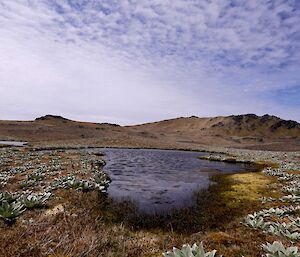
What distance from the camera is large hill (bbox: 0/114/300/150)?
8733 centimetres

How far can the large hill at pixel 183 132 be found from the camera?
87.3 meters

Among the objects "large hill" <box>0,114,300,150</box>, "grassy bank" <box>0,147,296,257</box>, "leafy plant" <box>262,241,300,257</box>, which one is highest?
"large hill" <box>0,114,300,150</box>

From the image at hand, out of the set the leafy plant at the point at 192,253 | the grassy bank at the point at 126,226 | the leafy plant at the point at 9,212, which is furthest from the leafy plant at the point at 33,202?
the leafy plant at the point at 192,253

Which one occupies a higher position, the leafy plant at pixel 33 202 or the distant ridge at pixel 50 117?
the distant ridge at pixel 50 117

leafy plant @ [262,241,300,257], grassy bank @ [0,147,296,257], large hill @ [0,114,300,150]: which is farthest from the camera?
large hill @ [0,114,300,150]

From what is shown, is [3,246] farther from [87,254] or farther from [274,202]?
[274,202]

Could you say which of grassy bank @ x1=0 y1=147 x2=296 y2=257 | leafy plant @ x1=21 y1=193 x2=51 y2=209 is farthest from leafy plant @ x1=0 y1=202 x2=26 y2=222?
leafy plant @ x1=21 y1=193 x2=51 y2=209

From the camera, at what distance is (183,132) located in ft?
457

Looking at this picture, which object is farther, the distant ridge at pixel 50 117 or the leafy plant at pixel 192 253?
the distant ridge at pixel 50 117

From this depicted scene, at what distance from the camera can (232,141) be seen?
115 meters

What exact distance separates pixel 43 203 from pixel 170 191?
33.2ft

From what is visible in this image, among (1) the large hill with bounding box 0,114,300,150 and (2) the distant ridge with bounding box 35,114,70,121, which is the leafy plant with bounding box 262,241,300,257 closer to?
(1) the large hill with bounding box 0,114,300,150

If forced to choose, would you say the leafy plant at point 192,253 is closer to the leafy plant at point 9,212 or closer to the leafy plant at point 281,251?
the leafy plant at point 281,251

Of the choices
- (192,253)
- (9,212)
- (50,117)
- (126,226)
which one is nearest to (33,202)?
(9,212)
